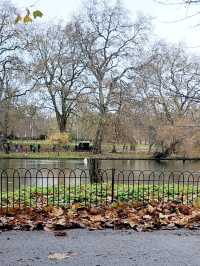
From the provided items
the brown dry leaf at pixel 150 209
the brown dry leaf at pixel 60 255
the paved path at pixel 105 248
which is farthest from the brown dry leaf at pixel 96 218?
the brown dry leaf at pixel 60 255

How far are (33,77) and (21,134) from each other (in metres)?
17.8

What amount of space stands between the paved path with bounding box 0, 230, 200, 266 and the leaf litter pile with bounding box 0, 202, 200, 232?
0.74 ft

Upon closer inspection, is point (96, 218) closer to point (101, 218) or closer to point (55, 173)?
point (101, 218)

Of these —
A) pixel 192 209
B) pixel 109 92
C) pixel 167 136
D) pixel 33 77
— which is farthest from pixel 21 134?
pixel 192 209

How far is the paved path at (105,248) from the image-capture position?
15.4 feet

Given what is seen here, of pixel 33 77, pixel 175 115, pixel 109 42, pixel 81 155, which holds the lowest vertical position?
pixel 81 155

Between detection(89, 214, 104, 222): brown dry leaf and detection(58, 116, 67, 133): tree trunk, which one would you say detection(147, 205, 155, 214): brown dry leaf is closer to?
detection(89, 214, 104, 222): brown dry leaf

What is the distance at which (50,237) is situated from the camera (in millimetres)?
5633

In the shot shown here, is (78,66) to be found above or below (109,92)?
above

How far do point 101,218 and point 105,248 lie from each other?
1214mm

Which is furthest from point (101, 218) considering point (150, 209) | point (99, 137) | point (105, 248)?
point (99, 137)

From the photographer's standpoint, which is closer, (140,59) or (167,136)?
(167,136)

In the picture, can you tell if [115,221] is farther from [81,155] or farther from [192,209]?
[81,155]

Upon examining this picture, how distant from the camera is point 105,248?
5.21 meters
